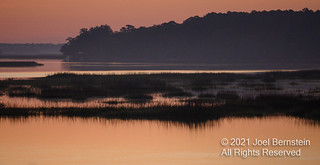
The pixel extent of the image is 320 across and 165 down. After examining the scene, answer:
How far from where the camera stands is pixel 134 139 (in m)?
24.6

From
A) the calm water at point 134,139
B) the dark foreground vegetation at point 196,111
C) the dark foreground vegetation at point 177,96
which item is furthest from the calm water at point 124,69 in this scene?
the calm water at point 134,139

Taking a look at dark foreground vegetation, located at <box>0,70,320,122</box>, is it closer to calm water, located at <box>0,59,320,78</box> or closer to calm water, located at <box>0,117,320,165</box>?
calm water, located at <box>0,117,320,165</box>

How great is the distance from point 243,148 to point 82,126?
28.3 ft

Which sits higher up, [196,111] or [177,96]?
[196,111]

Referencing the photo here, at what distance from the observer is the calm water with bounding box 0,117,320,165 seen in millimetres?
20766

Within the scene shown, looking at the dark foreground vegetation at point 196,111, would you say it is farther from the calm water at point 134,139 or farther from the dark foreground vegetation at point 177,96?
the calm water at point 134,139

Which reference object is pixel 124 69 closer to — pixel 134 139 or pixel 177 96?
pixel 177 96

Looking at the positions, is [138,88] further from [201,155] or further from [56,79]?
[201,155]

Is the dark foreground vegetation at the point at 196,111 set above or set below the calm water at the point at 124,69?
above

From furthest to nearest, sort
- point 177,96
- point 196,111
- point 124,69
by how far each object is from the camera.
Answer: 1. point 124,69
2. point 177,96
3. point 196,111

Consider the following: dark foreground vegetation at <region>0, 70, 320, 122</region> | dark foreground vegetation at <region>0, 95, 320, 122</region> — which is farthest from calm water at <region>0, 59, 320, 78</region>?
dark foreground vegetation at <region>0, 95, 320, 122</region>

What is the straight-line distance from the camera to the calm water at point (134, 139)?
818 inches

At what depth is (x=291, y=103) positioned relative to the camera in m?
33.0

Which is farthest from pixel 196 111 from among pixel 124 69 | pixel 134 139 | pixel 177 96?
pixel 124 69
